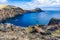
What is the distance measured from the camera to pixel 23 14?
25.0 feet

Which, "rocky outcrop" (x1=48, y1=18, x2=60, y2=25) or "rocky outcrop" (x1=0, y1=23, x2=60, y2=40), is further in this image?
"rocky outcrop" (x1=48, y1=18, x2=60, y2=25)

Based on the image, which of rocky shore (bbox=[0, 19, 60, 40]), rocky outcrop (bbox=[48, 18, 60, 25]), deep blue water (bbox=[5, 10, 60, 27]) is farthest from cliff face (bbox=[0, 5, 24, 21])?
rocky outcrop (bbox=[48, 18, 60, 25])

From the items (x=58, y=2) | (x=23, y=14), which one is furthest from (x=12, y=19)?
(x=58, y=2)

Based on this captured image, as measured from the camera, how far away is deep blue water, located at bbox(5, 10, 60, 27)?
7.44 m

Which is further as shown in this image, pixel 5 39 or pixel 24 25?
pixel 24 25

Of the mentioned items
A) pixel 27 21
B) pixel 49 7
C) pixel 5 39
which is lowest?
pixel 5 39

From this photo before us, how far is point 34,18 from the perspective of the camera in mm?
7562

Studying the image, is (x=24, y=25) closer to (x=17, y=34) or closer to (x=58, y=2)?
(x=17, y=34)

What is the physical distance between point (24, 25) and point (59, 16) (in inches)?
61.4

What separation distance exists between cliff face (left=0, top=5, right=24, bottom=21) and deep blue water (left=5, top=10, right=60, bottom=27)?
24 centimetres

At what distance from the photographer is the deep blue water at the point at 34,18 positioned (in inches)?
293

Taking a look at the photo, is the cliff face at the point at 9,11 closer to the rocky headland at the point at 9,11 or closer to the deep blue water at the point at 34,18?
the rocky headland at the point at 9,11

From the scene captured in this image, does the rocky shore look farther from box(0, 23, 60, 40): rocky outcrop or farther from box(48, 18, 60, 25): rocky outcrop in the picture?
box(48, 18, 60, 25): rocky outcrop

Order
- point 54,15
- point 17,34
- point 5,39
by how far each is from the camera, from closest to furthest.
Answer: point 5,39 < point 17,34 < point 54,15
